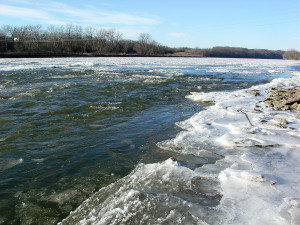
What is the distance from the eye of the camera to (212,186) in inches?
129

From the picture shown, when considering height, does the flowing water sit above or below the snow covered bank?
below

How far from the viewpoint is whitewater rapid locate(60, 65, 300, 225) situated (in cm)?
265

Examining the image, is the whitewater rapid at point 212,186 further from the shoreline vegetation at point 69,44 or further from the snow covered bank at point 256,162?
the shoreline vegetation at point 69,44

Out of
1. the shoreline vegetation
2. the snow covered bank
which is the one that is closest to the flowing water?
the snow covered bank

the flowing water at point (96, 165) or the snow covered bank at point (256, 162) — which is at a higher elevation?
the snow covered bank at point (256, 162)

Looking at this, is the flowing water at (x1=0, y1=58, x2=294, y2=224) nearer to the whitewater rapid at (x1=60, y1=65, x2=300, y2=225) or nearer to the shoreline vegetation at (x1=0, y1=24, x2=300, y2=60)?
the whitewater rapid at (x1=60, y1=65, x2=300, y2=225)

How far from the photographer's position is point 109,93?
10812 millimetres

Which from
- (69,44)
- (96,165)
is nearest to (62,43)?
(69,44)

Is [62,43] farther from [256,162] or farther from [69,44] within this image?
[256,162]

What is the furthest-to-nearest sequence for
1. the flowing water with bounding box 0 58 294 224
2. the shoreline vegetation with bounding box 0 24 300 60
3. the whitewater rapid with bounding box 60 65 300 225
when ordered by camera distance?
1. the shoreline vegetation with bounding box 0 24 300 60
2. the flowing water with bounding box 0 58 294 224
3. the whitewater rapid with bounding box 60 65 300 225

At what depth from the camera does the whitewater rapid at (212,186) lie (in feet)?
8.70

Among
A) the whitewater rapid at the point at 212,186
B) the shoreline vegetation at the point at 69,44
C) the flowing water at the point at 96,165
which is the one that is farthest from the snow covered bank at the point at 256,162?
the shoreline vegetation at the point at 69,44

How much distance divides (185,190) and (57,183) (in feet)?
6.24

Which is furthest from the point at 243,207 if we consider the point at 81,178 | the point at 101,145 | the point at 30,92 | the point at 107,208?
the point at 30,92
